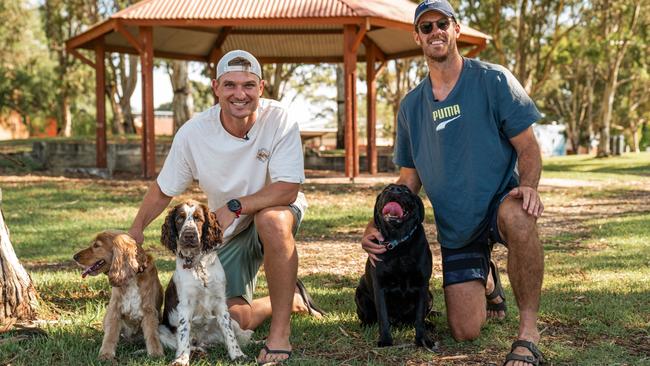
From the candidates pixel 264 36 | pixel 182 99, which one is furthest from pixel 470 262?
pixel 182 99

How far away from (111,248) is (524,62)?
25.2 metres

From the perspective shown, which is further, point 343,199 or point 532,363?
point 343,199

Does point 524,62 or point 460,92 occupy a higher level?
point 524,62

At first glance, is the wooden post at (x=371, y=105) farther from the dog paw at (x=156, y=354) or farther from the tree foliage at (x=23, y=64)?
the tree foliage at (x=23, y=64)

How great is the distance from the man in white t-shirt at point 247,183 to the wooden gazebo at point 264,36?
11227 millimetres

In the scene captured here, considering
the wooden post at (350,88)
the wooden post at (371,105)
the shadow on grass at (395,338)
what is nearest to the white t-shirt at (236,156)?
the shadow on grass at (395,338)

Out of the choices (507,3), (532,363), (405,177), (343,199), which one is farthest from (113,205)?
(507,3)

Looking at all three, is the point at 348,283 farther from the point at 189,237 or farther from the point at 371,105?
the point at 371,105

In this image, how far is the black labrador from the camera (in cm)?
470

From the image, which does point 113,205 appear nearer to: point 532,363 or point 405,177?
point 405,177

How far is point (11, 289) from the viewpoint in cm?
507

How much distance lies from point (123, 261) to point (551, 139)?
189 feet

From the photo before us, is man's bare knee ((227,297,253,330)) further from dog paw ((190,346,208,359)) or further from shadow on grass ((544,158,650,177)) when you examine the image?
shadow on grass ((544,158,650,177))

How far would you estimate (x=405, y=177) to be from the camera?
5402 mm
